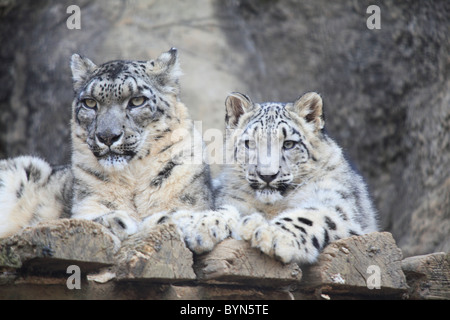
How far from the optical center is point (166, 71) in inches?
223

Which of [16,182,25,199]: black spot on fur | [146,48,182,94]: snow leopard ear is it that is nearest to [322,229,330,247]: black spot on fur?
[146,48,182,94]: snow leopard ear

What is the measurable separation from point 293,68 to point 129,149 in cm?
448

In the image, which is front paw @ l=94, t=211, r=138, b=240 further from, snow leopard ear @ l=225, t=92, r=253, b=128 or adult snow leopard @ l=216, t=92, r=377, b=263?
snow leopard ear @ l=225, t=92, r=253, b=128

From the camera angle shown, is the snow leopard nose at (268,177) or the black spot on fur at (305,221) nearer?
the black spot on fur at (305,221)

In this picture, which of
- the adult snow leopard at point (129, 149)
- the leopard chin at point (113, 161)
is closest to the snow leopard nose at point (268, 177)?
the adult snow leopard at point (129, 149)

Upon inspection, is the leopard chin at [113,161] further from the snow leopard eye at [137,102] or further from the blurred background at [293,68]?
the blurred background at [293,68]

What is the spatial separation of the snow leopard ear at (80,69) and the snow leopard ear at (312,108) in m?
1.81

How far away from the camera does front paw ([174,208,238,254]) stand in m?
3.97

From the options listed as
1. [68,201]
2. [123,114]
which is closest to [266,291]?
[123,114]

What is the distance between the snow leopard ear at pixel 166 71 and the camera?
5602mm

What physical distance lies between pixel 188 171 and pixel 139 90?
0.78 m

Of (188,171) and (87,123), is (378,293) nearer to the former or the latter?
(188,171)

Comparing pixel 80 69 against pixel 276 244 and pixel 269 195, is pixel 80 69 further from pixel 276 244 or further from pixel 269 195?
pixel 276 244

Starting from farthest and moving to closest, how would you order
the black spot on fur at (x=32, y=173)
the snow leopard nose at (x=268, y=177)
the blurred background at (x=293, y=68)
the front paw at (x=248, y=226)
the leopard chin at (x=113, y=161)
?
the blurred background at (x=293, y=68), the black spot on fur at (x=32, y=173), the leopard chin at (x=113, y=161), the snow leopard nose at (x=268, y=177), the front paw at (x=248, y=226)
